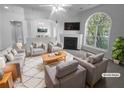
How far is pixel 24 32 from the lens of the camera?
A: 21.9 feet

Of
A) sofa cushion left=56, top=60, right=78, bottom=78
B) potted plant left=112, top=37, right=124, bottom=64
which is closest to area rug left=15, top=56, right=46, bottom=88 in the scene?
sofa cushion left=56, top=60, right=78, bottom=78

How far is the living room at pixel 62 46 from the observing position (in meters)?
2.33

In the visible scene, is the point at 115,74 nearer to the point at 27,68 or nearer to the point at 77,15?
the point at 27,68

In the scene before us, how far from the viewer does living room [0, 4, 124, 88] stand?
2332 mm

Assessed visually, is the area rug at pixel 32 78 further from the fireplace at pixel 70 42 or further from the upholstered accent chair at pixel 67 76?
the fireplace at pixel 70 42

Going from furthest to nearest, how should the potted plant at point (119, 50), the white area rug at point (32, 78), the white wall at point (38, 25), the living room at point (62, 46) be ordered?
the white wall at point (38, 25) < the potted plant at point (119, 50) < the white area rug at point (32, 78) < the living room at point (62, 46)

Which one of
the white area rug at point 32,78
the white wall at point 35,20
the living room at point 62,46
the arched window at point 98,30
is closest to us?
the living room at point 62,46

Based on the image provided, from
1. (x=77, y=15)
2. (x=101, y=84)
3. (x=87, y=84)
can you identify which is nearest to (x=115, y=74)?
(x=101, y=84)

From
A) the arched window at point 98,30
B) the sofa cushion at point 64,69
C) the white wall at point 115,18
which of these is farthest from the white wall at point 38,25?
the sofa cushion at point 64,69

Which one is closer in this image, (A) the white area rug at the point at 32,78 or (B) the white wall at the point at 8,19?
(A) the white area rug at the point at 32,78

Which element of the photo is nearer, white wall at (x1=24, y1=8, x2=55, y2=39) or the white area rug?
the white area rug

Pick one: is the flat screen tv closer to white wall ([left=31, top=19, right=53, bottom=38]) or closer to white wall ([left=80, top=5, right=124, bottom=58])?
white wall ([left=31, top=19, right=53, bottom=38])

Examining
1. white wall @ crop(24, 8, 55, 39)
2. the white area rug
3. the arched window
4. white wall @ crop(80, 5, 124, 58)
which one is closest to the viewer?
the white area rug
